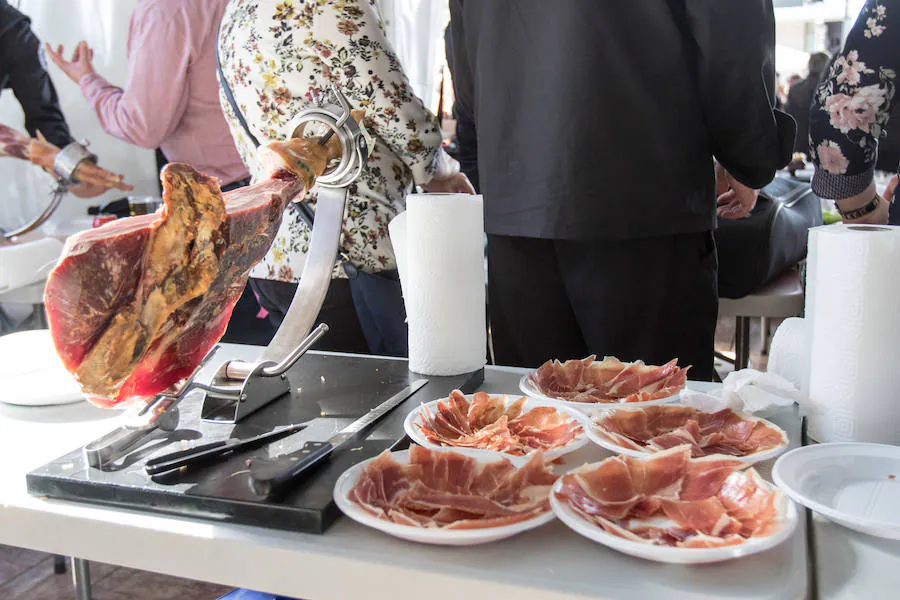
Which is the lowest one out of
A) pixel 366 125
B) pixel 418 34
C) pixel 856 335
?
pixel 856 335

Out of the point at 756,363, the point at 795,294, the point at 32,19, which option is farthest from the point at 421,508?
the point at 756,363

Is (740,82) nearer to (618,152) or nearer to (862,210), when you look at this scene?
(618,152)

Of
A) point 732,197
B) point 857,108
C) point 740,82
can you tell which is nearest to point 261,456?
point 740,82

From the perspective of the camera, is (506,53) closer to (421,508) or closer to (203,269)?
(203,269)

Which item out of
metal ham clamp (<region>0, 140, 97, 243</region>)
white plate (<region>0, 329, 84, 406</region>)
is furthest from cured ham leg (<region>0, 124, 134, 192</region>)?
white plate (<region>0, 329, 84, 406</region>)

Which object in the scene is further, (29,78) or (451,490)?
(29,78)

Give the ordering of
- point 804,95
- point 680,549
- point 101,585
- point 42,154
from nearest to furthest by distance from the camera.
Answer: point 680,549 < point 101,585 < point 42,154 < point 804,95

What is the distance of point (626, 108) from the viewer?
56.3 inches

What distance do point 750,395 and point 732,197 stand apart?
1228mm

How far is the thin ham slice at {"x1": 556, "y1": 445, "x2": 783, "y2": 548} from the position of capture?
64cm

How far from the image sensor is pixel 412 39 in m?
2.73

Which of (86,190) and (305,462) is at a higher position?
(86,190)

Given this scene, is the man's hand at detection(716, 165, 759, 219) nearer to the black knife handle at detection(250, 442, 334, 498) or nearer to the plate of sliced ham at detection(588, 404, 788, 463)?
the plate of sliced ham at detection(588, 404, 788, 463)

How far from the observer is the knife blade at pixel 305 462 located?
72cm
